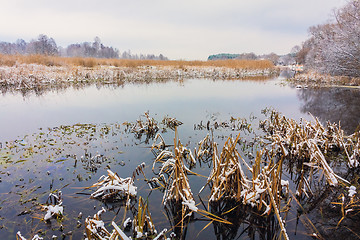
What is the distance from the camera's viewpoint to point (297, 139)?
641cm

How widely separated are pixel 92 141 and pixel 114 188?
3977 millimetres

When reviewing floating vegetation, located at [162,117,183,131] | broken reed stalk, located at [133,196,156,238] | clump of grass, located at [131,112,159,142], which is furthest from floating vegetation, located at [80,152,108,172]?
floating vegetation, located at [162,117,183,131]

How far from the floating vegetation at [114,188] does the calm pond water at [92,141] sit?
25cm

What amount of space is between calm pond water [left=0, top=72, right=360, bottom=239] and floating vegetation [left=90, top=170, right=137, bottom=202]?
0.25 meters

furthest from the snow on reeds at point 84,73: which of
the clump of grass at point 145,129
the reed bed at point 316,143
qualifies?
the reed bed at point 316,143

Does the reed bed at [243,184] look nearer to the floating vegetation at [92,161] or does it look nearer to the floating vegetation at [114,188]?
the floating vegetation at [114,188]

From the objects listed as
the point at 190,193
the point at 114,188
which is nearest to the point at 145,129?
the point at 114,188

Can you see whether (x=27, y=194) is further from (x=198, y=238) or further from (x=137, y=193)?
(x=198, y=238)

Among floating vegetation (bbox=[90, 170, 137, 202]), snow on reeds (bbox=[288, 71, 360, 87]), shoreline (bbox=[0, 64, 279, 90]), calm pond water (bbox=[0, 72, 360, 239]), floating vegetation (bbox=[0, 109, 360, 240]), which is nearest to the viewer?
floating vegetation (bbox=[0, 109, 360, 240])

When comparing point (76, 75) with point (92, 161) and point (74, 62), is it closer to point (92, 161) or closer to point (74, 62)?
point (74, 62)

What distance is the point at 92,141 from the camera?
7.58m

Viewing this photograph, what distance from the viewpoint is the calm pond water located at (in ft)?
12.5

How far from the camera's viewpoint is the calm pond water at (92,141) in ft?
12.5

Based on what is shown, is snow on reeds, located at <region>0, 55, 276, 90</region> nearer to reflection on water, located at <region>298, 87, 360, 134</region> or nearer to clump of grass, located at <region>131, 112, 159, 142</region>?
clump of grass, located at <region>131, 112, 159, 142</region>
